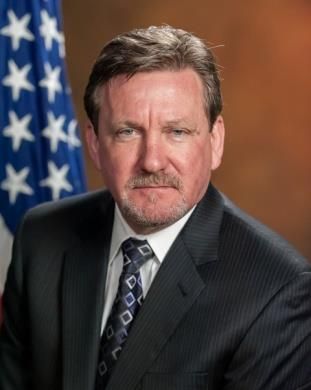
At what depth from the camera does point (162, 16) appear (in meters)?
4.28

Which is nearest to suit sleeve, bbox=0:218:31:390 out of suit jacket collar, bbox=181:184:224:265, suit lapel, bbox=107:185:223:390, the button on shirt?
the button on shirt

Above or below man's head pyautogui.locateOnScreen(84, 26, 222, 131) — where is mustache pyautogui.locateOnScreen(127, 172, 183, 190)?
below

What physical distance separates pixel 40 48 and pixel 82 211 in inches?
37.7

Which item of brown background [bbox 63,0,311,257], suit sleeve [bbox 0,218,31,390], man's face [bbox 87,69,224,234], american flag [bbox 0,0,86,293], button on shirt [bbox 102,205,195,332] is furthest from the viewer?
brown background [bbox 63,0,311,257]

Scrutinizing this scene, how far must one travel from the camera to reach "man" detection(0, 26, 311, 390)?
173 centimetres

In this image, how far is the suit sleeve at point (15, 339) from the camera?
2.10 metres

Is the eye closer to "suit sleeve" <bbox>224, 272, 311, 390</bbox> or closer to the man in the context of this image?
the man

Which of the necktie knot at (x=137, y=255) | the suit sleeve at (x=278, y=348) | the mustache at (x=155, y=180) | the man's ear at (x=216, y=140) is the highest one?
the man's ear at (x=216, y=140)

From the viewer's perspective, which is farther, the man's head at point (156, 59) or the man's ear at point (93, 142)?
the man's ear at point (93, 142)

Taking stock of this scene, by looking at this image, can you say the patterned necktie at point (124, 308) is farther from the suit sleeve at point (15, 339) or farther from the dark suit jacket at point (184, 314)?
the suit sleeve at point (15, 339)

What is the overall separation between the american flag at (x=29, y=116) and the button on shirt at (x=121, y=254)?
3.10 feet

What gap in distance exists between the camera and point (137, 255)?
191cm

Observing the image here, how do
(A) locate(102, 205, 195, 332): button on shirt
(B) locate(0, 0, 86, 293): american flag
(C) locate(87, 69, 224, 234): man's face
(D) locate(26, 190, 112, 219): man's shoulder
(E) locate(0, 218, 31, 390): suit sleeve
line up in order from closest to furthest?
(C) locate(87, 69, 224, 234): man's face
(A) locate(102, 205, 195, 332): button on shirt
(E) locate(0, 218, 31, 390): suit sleeve
(D) locate(26, 190, 112, 219): man's shoulder
(B) locate(0, 0, 86, 293): american flag

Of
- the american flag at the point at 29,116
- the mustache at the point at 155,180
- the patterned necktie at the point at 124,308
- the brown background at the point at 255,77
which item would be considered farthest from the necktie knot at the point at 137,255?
the brown background at the point at 255,77
